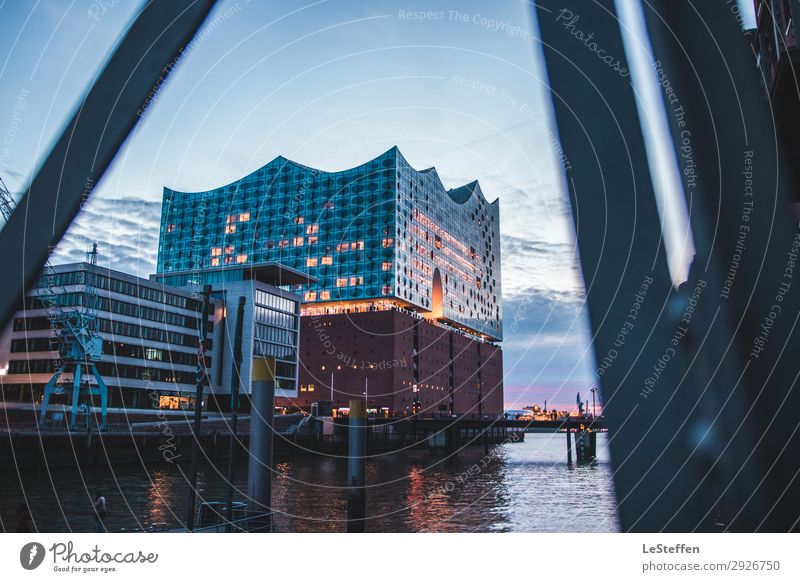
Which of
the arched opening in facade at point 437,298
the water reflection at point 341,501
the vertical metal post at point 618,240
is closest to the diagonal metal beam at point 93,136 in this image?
the vertical metal post at point 618,240

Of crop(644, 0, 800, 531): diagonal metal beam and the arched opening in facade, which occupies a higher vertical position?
the arched opening in facade

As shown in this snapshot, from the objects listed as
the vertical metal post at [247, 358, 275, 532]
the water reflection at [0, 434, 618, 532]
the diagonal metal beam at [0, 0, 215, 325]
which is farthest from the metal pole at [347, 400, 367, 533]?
the diagonal metal beam at [0, 0, 215, 325]

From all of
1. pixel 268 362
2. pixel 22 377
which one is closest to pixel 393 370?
pixel 22 377

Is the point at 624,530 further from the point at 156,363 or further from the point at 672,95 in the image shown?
the point at 156,363

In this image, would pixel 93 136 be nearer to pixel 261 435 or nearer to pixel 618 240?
pixel 618 240

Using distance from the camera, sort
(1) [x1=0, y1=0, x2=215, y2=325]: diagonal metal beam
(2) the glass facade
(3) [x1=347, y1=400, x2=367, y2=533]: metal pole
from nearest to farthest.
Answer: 1. (1) [x1=0, y1=0, x2=215, y2=325]: diagonal metal beam
2. (3) [x1=347, y1=400, x2=367, y2=533]: metal pole
3. (2) the glass facade

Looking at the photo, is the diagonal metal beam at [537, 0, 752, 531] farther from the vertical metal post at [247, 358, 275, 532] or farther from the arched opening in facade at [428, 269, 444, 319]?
the arched opening in facade at [428, 269, 444, 319]
